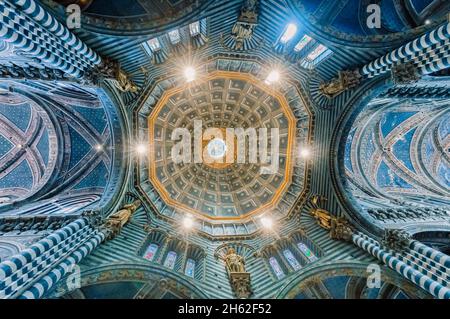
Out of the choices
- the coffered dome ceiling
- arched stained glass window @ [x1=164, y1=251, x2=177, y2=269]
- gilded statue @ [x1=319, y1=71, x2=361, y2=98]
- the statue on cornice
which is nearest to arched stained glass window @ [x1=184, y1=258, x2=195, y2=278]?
arched stained glass window @ [x1=164, y1=251, x2=177, y2=269]

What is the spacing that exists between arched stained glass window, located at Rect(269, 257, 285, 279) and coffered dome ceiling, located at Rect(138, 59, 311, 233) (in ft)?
11.4

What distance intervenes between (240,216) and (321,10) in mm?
15763

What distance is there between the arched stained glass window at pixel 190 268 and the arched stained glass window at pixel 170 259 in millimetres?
867

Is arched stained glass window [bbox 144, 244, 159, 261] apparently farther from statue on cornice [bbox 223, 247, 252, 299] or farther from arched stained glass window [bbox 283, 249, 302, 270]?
arched stained glass window [bbox 283, 249, 302, 270]

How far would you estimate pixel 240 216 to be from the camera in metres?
22.0

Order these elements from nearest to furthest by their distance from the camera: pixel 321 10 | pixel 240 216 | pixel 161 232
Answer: pixel 321 10 < pixel 161 232 < pixel 240 216

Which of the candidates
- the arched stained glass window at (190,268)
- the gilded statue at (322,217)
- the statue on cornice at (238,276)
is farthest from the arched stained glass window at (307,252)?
the arched stained glass window at (190,268)

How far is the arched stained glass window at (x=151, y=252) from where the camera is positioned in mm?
15627

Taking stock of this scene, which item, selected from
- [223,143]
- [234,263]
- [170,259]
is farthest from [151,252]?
[223,143]

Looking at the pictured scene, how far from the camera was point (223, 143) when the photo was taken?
2352cm

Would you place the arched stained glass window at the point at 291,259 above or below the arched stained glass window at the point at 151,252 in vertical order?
below

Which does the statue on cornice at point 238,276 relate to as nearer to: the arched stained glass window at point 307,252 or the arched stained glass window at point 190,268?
the arched stained glass window at point 190,268

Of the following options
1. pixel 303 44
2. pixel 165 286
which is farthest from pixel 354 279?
pixel 303 44

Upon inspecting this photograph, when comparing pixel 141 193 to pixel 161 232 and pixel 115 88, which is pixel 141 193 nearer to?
pixel 161 232
